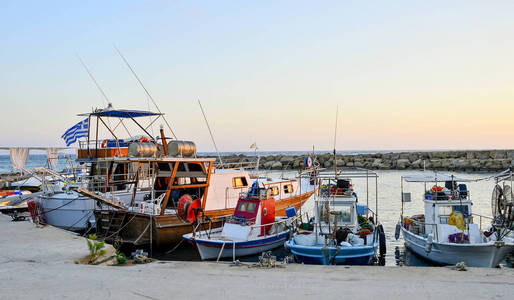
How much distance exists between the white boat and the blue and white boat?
1.65 meters

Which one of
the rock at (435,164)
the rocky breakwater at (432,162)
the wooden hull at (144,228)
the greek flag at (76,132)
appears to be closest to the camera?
the wooden hull at (144,228)

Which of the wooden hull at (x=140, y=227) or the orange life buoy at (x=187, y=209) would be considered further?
the wooden hull at (x=140, y=227)

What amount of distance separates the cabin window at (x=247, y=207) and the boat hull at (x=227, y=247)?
4.13 ft

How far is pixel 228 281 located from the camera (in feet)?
32.0

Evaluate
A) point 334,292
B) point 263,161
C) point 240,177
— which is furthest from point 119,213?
point 263,161

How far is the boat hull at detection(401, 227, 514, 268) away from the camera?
13672 mm

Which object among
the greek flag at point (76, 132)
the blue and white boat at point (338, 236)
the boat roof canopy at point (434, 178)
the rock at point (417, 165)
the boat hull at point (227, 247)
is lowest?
the boat hull at point (227, 247)

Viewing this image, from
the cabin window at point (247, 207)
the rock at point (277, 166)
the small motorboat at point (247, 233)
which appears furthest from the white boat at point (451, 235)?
the rock at point (277, 166)

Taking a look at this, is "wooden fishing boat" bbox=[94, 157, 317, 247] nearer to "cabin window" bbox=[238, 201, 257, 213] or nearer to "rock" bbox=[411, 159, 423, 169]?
"cabin window" bbox=[238, 201, 257, 213]

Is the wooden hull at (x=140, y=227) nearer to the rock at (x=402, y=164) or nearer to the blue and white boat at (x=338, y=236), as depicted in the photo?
the blue and white boat at (x=338, y=236)

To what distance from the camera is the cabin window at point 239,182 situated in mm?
21266

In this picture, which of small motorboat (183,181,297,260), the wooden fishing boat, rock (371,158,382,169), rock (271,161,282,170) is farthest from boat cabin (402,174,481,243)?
rock (271,161,282,170)

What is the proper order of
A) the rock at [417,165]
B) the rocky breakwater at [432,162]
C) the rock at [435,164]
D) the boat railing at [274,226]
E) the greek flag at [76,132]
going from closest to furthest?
the boat railing at [274,226] < the greek flag at [76,132] < the rocky breakwater at [432,162] < the rock at [435,164] < the rock at [417,165]

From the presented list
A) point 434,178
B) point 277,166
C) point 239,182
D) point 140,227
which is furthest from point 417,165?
point 140,227
